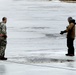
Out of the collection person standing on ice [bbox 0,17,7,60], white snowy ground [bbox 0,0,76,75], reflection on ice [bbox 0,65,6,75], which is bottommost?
reflection on ice [bbox 0,65,6,75]

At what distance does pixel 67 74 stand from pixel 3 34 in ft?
13.2

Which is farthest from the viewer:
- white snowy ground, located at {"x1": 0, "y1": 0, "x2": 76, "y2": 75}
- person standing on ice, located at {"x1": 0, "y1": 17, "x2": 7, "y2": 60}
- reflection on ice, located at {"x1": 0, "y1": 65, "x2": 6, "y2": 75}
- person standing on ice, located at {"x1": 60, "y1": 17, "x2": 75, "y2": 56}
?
person standing on ice, located at {"x1": 60, "y1": 17, "x2": 75, "y2": 56}

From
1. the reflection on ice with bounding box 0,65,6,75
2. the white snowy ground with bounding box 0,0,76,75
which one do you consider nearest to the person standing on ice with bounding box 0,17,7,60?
the white snowy ground with bounding box 0,0,76,75

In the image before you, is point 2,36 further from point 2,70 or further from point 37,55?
point 2,70

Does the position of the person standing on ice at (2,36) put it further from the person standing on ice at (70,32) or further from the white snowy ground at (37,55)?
the person standing on ice at (70,32)

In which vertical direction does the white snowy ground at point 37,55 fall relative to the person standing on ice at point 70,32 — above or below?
below

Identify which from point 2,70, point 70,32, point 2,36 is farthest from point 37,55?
point 2,70

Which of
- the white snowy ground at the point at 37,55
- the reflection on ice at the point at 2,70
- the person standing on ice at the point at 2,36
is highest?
the person standing on ice at the point at 2,36

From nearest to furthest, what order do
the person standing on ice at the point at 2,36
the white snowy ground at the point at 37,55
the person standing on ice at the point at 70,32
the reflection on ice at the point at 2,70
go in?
the reflection on ice at the point at 2,70, the white snowy ground at the point at 37,55, the person standing on ice at the point at 2,36, the person standing on ice at the point at 70,32

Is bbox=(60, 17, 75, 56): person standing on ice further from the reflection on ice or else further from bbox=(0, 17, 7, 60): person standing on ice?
the reflection on ice

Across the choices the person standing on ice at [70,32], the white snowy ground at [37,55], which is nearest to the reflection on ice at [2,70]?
the white snowy ground at [37,55]

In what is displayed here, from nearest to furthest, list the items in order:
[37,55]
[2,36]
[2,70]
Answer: [2,70], [2,36], [37,55]

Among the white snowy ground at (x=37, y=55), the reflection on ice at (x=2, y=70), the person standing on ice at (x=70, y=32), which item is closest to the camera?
the reflection on ice at (x=2, y=70)

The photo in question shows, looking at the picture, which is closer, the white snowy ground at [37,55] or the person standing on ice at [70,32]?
the white snowy ground at [37,55]
